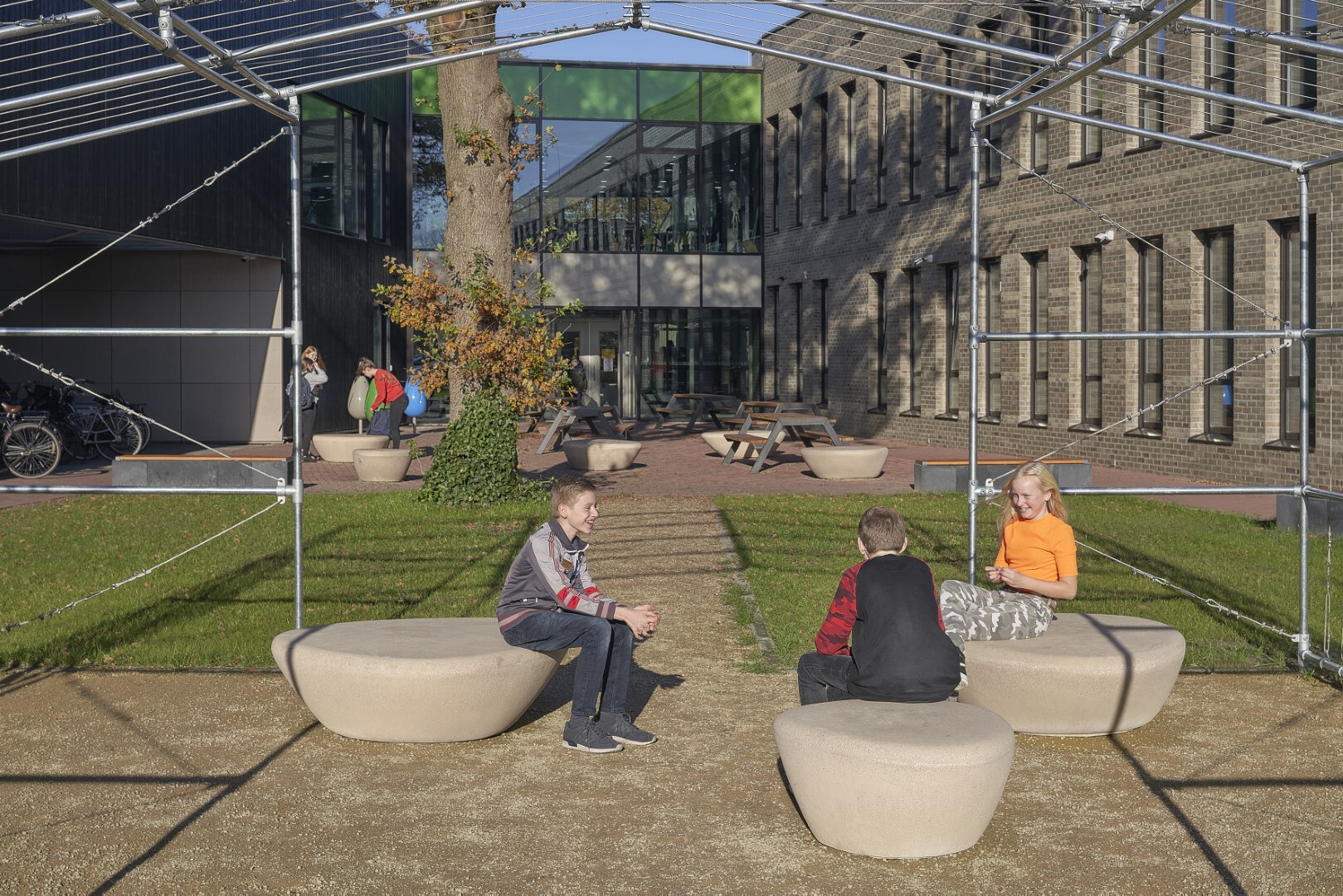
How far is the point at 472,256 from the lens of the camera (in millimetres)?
17422

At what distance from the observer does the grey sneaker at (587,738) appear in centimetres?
650

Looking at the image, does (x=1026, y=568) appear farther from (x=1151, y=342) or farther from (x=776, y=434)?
(x=1151, y=342)

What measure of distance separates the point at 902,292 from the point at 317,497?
15.4m

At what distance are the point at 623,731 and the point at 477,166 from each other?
11.9 m

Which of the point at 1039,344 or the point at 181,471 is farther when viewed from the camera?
the point at 1039,344

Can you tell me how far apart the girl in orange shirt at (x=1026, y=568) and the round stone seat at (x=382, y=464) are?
1219cm

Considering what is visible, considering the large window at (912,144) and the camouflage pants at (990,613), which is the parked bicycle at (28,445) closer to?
the camouflage pants at (990,613)

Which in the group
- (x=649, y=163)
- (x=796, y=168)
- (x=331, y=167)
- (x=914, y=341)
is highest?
(x=649, y=163)

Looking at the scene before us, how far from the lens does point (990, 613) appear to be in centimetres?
684

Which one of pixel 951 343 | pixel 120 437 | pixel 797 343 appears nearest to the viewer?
pixel 120 437

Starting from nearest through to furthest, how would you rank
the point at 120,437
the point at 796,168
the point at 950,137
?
the point at 120,437, the point at 950,137, the point at 796,168

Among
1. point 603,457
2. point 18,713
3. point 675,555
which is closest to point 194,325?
point 603,457

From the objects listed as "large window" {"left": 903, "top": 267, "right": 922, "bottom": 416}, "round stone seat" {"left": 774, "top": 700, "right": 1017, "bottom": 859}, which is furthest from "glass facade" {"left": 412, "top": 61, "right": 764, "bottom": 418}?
"round stone seat" {"left": 774, "top": 700, "right": 1017, "bottom": 859}

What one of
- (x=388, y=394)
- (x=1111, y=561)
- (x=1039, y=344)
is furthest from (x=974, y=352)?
(x=1039, y=344)
